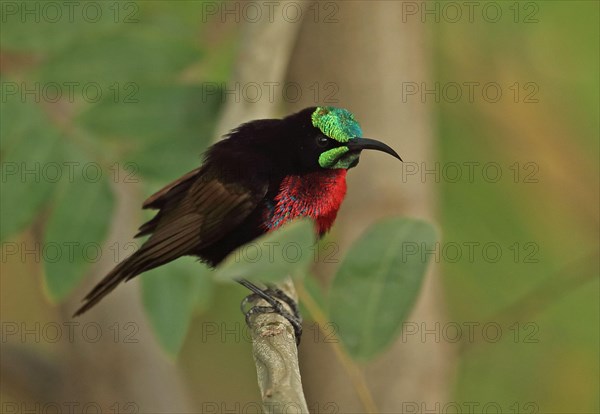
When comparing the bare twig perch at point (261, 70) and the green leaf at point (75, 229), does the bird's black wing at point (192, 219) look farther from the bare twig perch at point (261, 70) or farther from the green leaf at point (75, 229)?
the bare twig perch at point (261, 70)

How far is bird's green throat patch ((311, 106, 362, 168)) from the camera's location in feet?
9.05

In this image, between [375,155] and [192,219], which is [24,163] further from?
[375,155]

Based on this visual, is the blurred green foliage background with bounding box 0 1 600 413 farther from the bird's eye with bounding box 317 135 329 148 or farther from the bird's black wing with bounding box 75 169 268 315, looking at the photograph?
the bird's eye with bounding box 317 135 329 148

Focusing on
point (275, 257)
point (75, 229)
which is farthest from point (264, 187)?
point (275, 257)

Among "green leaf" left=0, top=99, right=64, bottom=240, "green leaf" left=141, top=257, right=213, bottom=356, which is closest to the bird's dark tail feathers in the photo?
"green leaf" left=141, top=257, right=213, bottom=356

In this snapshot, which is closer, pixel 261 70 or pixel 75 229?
pixel 75 229

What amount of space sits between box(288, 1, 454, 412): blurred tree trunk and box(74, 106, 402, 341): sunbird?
86 centimetres

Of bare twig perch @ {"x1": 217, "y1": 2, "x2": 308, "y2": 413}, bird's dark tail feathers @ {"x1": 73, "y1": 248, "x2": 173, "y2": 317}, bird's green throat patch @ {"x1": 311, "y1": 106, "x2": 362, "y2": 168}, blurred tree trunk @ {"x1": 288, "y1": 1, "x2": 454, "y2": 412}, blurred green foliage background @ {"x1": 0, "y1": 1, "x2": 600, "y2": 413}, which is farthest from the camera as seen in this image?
blurred tree trunk @ {"x1": 288, "y1": 1, "x2": 454, "y2": 412}

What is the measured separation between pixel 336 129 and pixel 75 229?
2.68ft

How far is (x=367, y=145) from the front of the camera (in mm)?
2695

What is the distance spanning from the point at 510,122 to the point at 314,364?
1.92m

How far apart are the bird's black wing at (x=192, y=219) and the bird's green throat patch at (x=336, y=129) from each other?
215mm

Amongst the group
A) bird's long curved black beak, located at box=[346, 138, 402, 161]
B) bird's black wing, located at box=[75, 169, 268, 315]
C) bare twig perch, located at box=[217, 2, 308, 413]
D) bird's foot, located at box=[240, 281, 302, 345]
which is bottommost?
bird's foot, located at box=[240, 281, 302, 345]

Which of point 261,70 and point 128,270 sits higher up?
point 261,70
